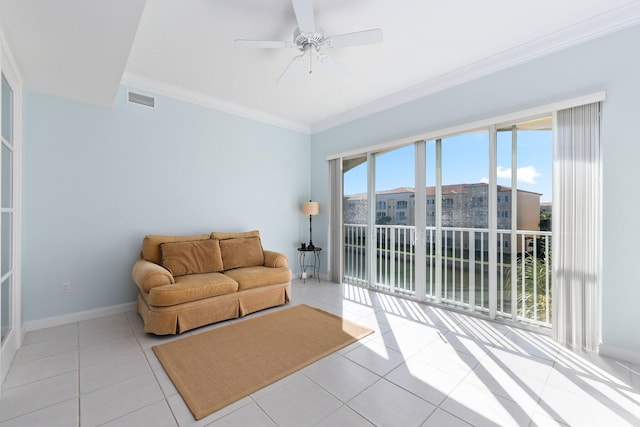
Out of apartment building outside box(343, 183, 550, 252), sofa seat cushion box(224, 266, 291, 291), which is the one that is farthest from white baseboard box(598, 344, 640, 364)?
sofa seat cushion box(224, 266, 291, 291)

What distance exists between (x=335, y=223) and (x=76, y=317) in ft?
11.8

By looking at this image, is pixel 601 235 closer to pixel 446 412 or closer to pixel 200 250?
pixel 446 412

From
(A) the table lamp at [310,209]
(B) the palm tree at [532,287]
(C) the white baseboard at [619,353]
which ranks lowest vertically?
(C) the white baseboard at [619,353]

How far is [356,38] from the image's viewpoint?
2.22m

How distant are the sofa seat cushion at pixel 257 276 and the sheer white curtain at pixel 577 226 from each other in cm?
290

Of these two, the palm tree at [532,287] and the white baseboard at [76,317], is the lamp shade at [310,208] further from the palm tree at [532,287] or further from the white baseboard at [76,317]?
the palm tree at [532,287]

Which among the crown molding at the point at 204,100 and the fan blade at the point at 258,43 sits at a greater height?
the crown molding at the point at 204,100

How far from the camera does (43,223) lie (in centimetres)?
286

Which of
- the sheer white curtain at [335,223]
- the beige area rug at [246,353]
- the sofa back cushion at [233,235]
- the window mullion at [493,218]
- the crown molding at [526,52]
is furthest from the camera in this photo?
the sheer white curtain at [335,223]

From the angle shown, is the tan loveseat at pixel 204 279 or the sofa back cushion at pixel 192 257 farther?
the sofa back cushion at pixel 192 257

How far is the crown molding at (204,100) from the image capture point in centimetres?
335

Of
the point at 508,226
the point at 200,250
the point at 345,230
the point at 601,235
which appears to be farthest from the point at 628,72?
the point at 200,250

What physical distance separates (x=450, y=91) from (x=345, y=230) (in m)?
2.60

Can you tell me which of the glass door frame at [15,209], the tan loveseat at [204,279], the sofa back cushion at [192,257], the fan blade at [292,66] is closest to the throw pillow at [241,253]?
the tan loveseat at [204,279]
